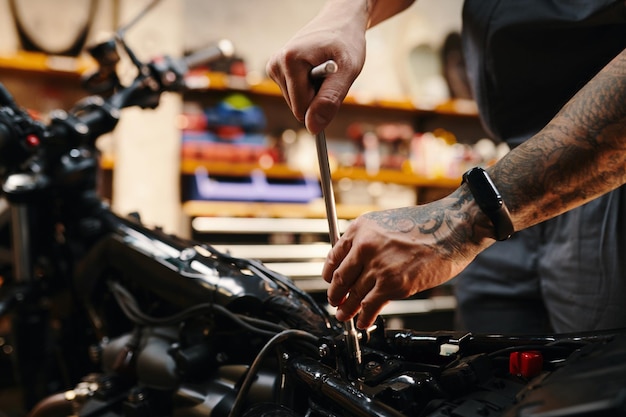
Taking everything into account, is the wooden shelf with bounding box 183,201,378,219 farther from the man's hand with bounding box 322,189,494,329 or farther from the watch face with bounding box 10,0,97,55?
the man's hand with bounding box 322,189,494,329

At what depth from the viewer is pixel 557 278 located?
2.85 feet

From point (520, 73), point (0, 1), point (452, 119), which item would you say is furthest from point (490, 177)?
point (452, 119)

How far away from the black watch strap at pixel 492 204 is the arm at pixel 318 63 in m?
0.16

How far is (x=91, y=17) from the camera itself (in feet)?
8.94

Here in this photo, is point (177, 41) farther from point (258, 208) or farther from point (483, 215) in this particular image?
point (483, 215)

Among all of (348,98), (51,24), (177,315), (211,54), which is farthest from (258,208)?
(177,315)

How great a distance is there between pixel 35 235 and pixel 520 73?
0.87 m

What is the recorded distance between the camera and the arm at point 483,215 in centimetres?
50

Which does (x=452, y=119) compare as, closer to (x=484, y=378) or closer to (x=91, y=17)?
(x=91, y=17)

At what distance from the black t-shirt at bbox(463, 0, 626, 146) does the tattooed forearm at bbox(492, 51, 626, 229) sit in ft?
0.97

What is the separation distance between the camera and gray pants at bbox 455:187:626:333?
780 mm

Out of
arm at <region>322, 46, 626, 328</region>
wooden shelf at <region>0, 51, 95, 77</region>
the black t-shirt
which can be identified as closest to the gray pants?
the black t-shirt

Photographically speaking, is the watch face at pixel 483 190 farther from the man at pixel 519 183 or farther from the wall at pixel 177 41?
the wall at pixel 177 41

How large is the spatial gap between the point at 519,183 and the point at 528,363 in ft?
0.55
